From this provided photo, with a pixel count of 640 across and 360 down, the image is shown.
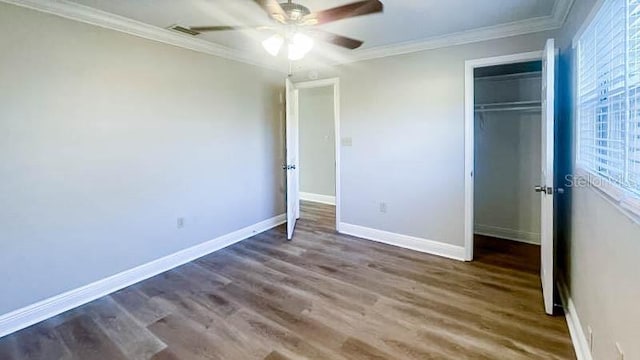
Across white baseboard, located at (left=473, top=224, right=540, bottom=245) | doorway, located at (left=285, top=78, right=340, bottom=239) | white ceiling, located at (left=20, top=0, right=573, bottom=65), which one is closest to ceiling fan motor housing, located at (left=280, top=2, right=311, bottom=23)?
white ceiling, located at (left=20, top=0, right=573, bottom=65)

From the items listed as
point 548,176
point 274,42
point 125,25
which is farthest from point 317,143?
point 548,176

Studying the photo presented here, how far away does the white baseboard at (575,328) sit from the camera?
1.96m

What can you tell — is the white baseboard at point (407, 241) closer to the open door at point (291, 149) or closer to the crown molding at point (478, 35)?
the open door at point (291, 149)

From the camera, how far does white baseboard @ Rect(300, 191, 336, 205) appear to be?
675 centimetres

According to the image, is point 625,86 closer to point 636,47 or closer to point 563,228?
point 636,47

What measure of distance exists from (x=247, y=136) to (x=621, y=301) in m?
3.88

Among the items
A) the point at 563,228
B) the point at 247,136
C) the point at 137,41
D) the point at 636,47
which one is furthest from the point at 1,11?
the point at 563,228

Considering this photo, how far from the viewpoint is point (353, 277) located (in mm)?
3223

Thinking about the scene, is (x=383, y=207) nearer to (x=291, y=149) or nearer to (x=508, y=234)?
(x=291, y=149)

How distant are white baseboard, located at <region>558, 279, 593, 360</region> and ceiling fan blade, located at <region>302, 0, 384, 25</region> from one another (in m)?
2.30

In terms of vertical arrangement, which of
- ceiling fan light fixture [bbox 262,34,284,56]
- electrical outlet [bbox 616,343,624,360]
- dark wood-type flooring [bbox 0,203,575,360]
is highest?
ceiling fan light fixture [bbox 262,34,284,56]

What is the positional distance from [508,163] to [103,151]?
4.53m

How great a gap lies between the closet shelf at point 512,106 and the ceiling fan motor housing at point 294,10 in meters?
3.09

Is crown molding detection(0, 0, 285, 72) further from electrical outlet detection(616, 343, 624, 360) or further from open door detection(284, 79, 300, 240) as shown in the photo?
electrical outlet detection(616, 343, 624, 360)
